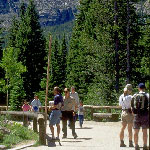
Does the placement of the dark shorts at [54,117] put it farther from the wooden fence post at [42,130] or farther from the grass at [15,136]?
the grass at [15,136]

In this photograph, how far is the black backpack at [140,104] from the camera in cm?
1017

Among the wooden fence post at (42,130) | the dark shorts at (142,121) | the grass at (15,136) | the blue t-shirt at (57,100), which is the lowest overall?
the grass at (15,136)

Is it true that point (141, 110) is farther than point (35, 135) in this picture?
No

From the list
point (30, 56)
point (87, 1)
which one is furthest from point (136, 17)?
point (30, 56)

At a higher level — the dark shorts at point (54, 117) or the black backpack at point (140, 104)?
the black backpack at point (140, 104)

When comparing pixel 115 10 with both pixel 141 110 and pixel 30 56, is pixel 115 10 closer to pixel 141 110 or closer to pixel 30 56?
pixel 141 110

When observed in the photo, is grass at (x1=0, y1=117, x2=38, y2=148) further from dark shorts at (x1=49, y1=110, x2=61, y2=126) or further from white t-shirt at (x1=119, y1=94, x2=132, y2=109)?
white t-shirt at (x1=119, y1=94, x2=132, y2=109)

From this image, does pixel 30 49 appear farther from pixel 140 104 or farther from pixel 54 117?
pixel 140 104

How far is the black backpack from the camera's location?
10172 mm

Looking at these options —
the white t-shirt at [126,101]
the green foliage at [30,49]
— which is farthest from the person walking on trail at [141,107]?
the green foliage at [30,49]

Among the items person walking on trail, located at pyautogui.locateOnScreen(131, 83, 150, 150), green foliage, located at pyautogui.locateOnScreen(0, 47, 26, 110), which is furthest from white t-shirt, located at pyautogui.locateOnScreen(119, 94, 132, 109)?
green foliage, located at pyautogui.locateOnScreen(0, 47, 26, 110)

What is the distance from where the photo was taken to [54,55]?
60.1 metres

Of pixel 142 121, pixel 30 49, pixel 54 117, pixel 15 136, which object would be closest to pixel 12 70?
pixel 30 49

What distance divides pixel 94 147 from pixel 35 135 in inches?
168
